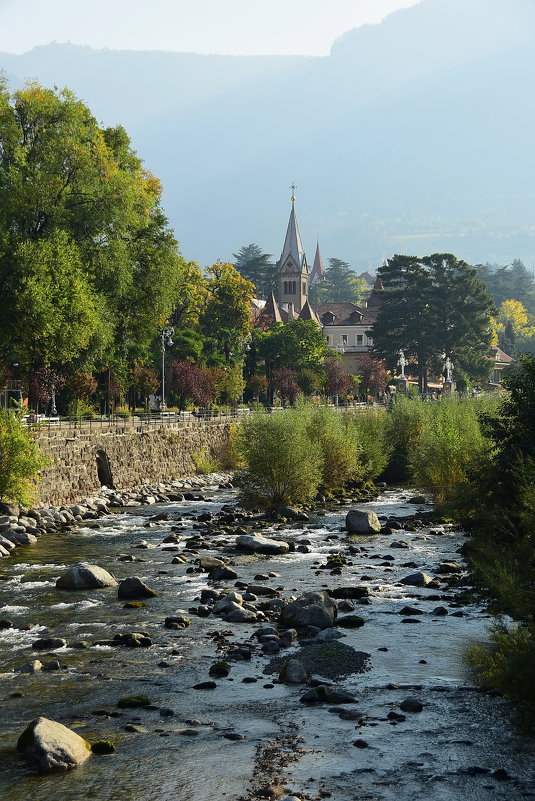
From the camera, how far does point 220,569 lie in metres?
25.4

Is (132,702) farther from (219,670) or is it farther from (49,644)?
(49,644)

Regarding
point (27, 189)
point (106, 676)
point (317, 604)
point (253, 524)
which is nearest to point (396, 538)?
point (253, 524)

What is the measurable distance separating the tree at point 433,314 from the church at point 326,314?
16.3 feet

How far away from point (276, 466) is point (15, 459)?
10.4 m

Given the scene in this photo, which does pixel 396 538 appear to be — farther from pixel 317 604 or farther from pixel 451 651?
pixel 451 651

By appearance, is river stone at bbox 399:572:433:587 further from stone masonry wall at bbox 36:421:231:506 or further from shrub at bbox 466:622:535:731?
stone masonry wall at bbox 36:421:231:506

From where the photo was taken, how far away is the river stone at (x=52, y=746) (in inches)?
495

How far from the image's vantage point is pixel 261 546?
29.5 meters

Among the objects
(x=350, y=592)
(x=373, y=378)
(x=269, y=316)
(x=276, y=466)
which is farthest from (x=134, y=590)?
(x=269, y=316)

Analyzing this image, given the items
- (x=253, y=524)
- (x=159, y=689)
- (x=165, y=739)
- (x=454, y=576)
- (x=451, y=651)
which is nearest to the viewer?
Answer: (x=165, y=739)

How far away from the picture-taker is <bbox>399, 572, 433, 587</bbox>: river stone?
2416 centimetres

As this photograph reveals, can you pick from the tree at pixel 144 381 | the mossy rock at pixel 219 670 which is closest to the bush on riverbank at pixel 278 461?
the mossy rock at pixel 219 670

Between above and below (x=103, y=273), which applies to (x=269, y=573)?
below

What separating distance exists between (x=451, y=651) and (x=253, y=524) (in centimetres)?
1850
